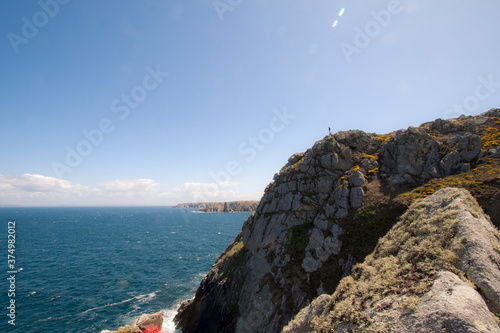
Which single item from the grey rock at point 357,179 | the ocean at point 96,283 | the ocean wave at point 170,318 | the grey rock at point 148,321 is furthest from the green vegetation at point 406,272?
the ocean at point 96,283

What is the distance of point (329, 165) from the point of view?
118ft

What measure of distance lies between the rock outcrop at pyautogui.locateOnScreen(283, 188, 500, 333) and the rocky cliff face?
9.99 metres

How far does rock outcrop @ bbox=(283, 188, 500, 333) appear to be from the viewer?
8.52 meters

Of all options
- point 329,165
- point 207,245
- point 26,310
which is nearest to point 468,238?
point 329,165

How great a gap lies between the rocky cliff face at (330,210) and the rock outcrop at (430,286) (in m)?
9.99

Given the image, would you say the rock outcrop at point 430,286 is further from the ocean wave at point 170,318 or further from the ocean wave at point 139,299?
the ocean wave at point 139,299

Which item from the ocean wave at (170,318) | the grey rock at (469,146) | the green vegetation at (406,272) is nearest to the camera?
the green vegetation at (406,272)

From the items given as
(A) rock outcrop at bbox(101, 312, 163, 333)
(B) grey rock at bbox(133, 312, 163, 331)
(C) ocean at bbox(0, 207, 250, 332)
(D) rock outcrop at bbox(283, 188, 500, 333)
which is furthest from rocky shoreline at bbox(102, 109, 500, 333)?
(C) ocean at bbox(0, 207, 250, 332)

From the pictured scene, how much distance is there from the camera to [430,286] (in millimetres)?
10133

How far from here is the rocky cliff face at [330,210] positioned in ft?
84.3

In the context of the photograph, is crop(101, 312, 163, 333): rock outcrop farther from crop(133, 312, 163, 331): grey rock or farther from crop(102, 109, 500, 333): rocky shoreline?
crop(102, 109, 500, 333): rocky shoreline

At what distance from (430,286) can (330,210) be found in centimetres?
2093

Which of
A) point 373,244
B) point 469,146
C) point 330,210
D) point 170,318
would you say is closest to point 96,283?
point 170,318

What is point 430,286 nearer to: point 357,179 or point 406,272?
point 406,272
